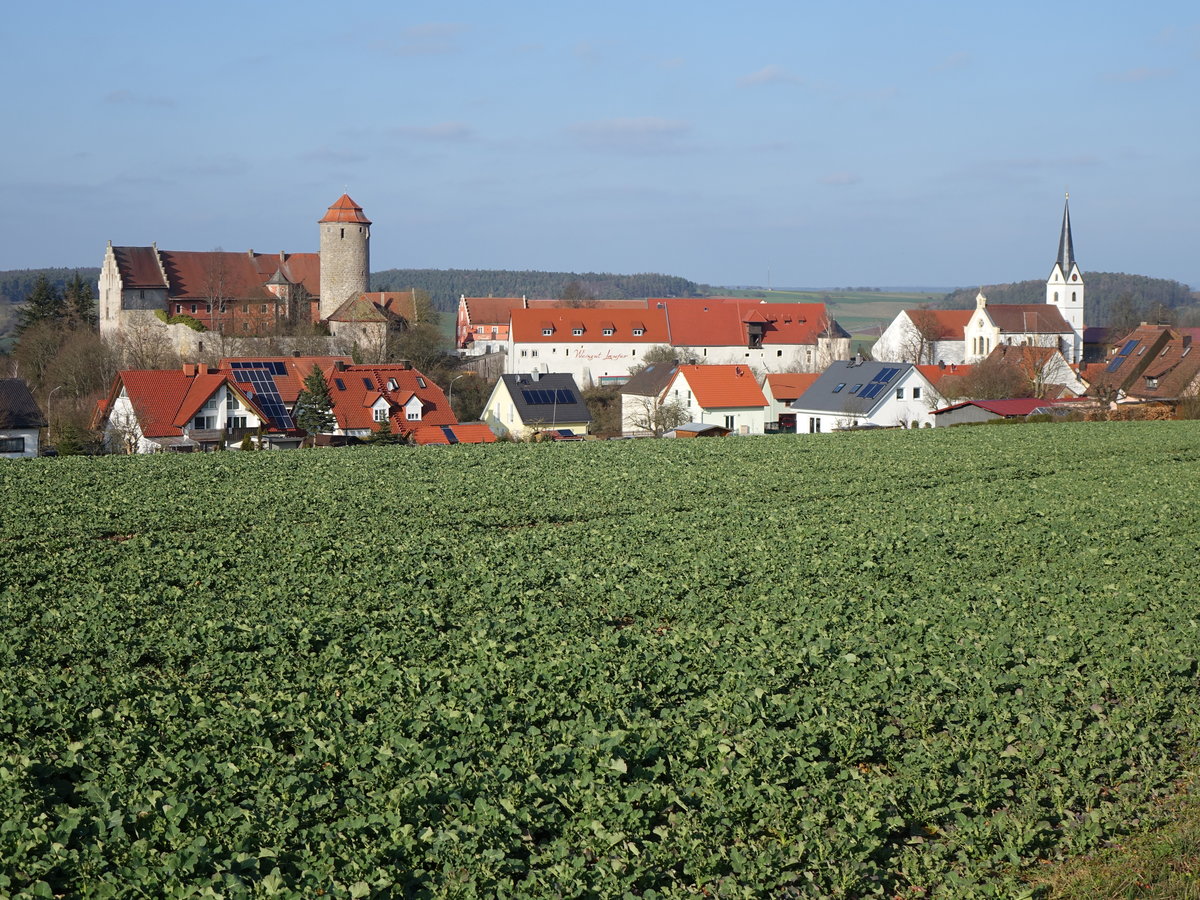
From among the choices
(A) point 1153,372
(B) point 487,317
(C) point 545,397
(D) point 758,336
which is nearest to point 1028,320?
(D) point 758,336

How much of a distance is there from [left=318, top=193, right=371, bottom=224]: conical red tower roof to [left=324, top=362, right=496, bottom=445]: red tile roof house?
119ft

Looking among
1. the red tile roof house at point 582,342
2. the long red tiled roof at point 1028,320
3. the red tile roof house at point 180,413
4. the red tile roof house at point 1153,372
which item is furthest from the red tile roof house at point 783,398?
the long red tiled roof at point 1028,320

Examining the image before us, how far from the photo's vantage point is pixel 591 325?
104 meters

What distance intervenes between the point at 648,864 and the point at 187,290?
318 feet

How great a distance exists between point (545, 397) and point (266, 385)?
15.6 metres

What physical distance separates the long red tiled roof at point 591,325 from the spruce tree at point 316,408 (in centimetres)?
4580

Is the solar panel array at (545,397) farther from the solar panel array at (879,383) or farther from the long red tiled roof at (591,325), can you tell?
the long red tiled roof at (591,325)

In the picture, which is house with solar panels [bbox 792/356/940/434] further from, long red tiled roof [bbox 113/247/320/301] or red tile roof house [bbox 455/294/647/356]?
red tile roof house [bbox 455/294/647/356]

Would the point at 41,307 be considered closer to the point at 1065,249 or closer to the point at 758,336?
the point at 758,336

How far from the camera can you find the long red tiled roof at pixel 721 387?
6675cm

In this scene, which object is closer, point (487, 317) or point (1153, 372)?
point (1153, 372)

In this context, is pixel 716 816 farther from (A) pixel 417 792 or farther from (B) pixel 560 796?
(A) pixel 417 792

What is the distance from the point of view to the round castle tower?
317ft

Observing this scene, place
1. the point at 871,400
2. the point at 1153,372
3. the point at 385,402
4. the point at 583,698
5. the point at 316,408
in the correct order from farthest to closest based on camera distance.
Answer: the point at 871,400 < the point at 385,402 < the point at 1153,372 < the point at 316,408 < the point at 583,698
